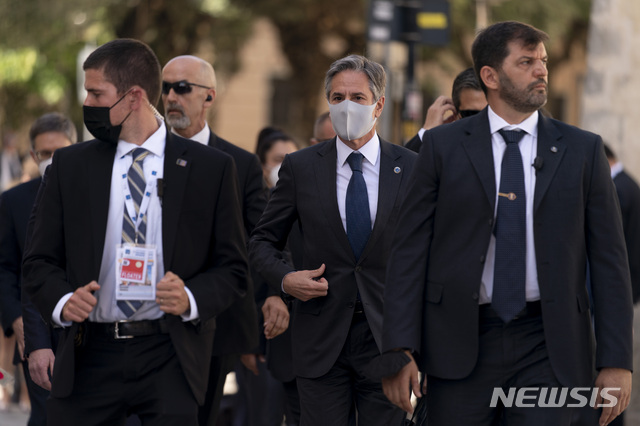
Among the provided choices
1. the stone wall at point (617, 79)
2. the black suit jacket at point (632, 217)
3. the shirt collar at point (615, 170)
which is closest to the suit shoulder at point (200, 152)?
the black suit jacket at point (632, 217)

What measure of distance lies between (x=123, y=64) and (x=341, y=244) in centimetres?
137

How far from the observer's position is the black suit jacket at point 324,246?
573 centimetres

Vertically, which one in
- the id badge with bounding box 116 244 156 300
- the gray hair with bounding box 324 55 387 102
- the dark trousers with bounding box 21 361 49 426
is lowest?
the dark trousers with bounding box 21 361 49 426

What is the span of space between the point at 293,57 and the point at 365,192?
1824 cm

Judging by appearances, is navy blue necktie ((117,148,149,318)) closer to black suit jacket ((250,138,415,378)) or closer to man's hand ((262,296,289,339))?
black suit jacket ((250,138,415,378))

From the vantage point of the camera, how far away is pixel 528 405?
14.8 ft

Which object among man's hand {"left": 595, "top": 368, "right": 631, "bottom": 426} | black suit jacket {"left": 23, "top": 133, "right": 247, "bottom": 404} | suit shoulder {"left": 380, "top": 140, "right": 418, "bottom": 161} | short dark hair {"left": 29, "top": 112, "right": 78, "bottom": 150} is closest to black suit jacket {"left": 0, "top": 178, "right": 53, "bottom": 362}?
short dark hair {"left": 29, "top": 112, "right": 78, "bottom": 150}

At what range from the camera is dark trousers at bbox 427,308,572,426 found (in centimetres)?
459

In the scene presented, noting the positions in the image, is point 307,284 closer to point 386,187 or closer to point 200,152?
point 386,187

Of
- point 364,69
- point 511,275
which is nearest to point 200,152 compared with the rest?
point 364,69

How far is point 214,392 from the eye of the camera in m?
6.64

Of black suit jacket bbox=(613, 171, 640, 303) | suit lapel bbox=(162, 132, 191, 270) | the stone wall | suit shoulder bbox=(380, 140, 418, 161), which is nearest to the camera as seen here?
suit lapel bbox=(162, 132, 191, 270)

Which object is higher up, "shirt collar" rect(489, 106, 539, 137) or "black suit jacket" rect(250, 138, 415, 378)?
"shirt collar" rect(489, 106, 539, 137)

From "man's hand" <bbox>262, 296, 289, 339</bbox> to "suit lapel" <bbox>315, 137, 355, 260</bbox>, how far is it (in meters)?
0.55
